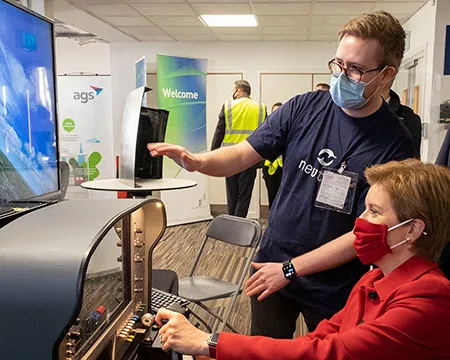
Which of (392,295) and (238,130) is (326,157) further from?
(238,130)

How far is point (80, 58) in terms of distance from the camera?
7.31 m

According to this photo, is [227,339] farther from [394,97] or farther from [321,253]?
[394,97]

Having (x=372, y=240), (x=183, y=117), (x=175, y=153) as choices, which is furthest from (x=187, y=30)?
(x=372, y=240)

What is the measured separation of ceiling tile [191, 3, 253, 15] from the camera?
195 inches

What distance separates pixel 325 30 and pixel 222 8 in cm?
168

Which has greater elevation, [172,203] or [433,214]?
[433,214]

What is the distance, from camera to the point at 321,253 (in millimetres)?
1388

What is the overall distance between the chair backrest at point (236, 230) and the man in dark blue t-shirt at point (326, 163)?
3.64 ft

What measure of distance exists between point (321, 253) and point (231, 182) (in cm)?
388

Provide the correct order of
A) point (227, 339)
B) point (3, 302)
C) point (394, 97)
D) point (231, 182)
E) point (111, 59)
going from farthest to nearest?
point (111, 59) → point (231, 182) → point (394, 97) → point (227, 339) → point (3, 302)

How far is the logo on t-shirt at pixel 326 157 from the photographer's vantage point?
58.0 inches

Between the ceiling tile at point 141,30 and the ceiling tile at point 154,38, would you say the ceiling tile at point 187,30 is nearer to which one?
the ceiling tile at point 141,30

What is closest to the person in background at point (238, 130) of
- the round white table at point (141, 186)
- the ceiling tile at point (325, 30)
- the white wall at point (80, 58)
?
the ceiling tile at point (325, 30)

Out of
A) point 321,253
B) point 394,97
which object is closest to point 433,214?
point 321,253
